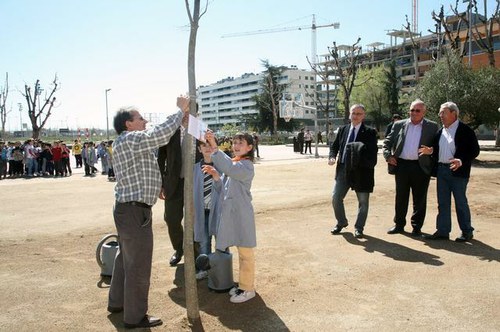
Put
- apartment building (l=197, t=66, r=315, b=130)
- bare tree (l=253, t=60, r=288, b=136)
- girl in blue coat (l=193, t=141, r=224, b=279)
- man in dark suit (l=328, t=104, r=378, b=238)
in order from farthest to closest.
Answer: apartment building (l=197, t=66, r=315, b=130), bare tree (l=253, t=60, r=288, b=136), man in dark suit (l=328, t=104, r=378, b=238), girl in blue coat (l=193, t=141, r=224, b=279)

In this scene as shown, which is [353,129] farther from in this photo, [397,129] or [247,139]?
[247,139]

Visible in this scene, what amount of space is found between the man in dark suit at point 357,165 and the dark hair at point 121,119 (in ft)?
12.1

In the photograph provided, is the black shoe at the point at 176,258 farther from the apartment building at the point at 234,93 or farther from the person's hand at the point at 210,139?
the apartment building at the point at 234,93

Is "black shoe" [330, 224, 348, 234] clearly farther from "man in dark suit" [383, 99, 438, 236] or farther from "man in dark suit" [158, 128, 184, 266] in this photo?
"man in dark suit" [158, 128, 184, 266]

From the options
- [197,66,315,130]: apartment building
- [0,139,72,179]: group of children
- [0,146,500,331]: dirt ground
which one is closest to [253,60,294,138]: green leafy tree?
[0,139,72,179]: group of children

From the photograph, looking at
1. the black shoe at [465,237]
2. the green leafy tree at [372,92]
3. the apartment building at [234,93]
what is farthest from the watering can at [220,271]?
the apartment building at [234,93]

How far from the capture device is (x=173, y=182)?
4.38 meters

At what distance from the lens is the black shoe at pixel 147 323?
132 inches

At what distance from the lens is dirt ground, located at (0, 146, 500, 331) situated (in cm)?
347

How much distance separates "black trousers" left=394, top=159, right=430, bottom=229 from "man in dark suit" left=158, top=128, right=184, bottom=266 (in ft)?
11.6

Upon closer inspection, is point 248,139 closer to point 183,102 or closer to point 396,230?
point 183,102

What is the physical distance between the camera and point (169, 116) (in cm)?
311

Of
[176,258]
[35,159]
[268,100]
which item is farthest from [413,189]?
[268,100]

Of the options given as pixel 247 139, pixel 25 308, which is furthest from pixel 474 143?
pixel 25 308
